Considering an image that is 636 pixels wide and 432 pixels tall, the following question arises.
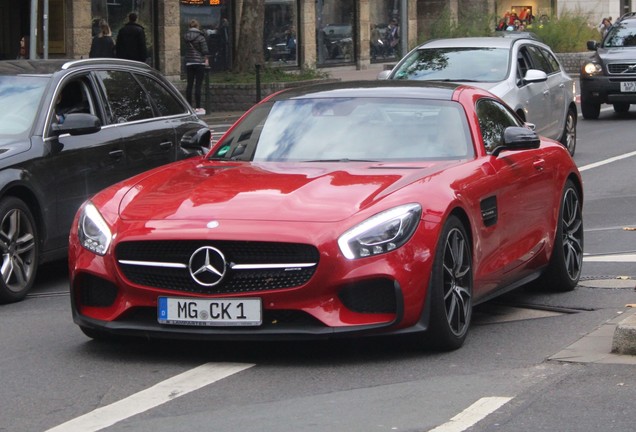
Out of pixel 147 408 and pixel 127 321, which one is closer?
pixel 147 408

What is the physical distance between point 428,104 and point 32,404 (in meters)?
3.27

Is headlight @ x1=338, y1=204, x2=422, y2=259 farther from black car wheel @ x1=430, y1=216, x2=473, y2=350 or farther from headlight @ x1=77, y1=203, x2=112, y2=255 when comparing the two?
headlight @ x1=77, y1=203, x2=112, y2=255

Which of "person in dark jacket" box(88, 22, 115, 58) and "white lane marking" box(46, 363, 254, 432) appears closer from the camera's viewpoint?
"white lane marking" box(46, 363, 254, 432)

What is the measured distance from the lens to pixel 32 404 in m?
6.56

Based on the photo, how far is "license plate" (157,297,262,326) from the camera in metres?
7.09

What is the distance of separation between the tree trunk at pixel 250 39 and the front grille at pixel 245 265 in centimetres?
2600

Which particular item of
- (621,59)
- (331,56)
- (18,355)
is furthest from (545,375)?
(331,56)

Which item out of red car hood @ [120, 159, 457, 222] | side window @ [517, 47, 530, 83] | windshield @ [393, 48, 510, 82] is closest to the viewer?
red car hood @ [120, 159, 457, 222]

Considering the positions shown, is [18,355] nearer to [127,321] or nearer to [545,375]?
[127,321]

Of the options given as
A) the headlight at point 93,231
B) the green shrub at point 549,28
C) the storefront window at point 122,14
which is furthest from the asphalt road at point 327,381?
the green shrub at point 549,28

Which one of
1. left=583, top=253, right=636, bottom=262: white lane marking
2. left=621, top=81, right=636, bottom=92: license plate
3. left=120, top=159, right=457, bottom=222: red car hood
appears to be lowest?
left=583, top=253, right=636, bottom=262: white lane marking

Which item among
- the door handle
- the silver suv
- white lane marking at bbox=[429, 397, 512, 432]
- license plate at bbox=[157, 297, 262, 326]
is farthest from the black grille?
the silver suv

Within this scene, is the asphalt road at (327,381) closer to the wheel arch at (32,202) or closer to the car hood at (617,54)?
the wheel arch at (32,202)

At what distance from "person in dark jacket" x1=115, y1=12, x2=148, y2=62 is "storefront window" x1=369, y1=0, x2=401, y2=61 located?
21.3 m
